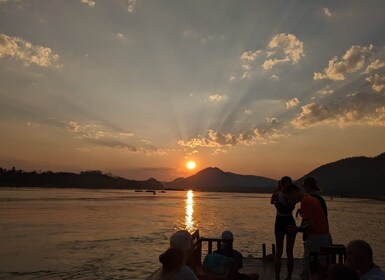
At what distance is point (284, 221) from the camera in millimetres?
9453

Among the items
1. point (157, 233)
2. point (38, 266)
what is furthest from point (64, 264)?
point (157, 233)

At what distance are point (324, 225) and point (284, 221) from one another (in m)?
1.58

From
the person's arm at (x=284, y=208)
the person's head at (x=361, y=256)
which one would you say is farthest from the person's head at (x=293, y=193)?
the person's head at (x=361, y=256)

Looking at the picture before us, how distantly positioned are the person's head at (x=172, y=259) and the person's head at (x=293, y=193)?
4.27 m

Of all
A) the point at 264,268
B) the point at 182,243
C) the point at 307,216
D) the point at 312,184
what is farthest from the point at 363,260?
the point at 264,268

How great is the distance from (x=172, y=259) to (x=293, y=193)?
14.5ft

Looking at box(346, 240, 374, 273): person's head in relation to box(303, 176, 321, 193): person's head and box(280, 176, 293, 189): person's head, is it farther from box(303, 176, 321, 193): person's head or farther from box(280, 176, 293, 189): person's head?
box(280, 176, 293, 189): person's head

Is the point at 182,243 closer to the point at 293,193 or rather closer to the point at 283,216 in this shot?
the point at 293,193

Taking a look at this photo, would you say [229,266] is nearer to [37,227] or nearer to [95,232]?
[95,232]

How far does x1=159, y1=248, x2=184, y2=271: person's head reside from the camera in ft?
15.9

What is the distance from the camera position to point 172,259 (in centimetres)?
484

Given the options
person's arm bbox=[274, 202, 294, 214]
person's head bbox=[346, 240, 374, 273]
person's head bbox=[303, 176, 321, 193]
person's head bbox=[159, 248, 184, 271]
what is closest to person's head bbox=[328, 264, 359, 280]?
person's head bbox=[346, 240, 374, 273]

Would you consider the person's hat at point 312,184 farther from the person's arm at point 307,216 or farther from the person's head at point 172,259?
the person's head at point 172,259

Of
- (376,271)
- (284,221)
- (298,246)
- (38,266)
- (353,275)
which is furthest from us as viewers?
(298,246)
